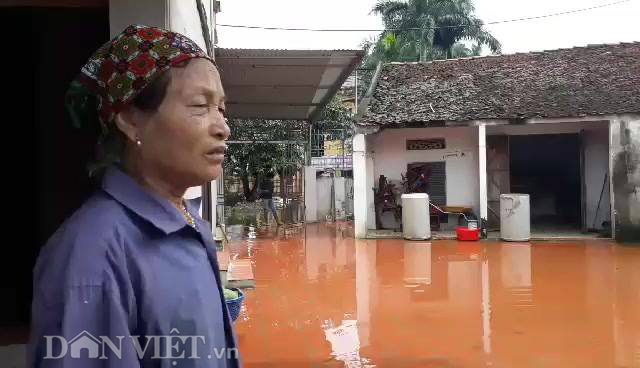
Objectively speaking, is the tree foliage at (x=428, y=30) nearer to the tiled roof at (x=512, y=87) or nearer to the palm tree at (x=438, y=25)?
the palm tree at (x=438, y=25)

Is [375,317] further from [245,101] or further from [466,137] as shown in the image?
[466,137]

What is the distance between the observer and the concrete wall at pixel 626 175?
488 inches

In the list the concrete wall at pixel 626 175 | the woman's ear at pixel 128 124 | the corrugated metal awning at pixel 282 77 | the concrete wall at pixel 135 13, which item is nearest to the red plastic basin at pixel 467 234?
the concrete wall at pixel 626 175

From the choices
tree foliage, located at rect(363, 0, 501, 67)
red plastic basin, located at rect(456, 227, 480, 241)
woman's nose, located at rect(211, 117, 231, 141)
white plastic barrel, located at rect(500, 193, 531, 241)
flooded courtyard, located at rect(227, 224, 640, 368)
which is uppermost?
tree foliage, located at rect(363, 0, 501, 67)

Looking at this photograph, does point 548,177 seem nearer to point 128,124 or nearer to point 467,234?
point 467,234

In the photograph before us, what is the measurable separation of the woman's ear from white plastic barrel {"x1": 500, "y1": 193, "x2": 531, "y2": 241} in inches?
486

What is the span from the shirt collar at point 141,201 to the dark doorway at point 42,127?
2480 millimetres

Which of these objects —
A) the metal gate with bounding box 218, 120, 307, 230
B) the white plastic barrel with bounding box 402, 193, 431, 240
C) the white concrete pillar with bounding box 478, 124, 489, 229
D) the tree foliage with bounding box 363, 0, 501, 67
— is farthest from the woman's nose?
the tree foliage with bounding box 363, 0, 501, 67

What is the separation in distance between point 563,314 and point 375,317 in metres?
2.18

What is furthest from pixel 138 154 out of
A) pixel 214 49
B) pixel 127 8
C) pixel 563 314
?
pixel 214 49

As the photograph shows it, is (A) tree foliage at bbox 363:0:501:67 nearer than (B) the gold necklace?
No

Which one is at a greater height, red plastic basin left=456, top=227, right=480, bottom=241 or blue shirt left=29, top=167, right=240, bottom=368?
blue shirt left=29, top=167, right=240, bottom=368

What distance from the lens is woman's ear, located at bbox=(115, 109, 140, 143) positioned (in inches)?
49.4

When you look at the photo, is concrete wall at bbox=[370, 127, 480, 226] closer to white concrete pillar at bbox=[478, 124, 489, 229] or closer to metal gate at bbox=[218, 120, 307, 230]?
white concrete pillar at bbox=[478, 124, 489, 229]
